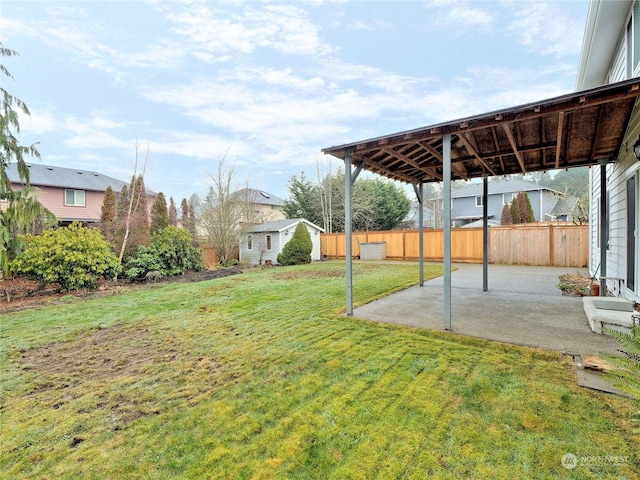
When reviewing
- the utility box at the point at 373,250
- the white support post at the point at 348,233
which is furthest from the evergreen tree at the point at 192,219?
the white support post at the point at 348,233

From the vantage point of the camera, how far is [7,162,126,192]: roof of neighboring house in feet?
54.4

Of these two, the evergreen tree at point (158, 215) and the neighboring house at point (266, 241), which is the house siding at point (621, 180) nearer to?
the neighboring house at point (266, 241)

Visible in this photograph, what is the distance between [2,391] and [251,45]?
1363 cm

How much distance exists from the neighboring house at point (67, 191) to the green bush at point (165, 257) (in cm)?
855

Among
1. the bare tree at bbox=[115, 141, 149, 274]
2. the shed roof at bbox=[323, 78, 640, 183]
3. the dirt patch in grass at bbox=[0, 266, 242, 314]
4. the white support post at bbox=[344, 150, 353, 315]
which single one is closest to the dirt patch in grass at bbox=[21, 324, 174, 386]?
the white support post at bbox=[344, 150, 353, 315]

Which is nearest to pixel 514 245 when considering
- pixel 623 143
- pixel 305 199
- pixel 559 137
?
pixel 623 143

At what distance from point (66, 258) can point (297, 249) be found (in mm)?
9570

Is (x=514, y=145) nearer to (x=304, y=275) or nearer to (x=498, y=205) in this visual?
(x=304, y=275)

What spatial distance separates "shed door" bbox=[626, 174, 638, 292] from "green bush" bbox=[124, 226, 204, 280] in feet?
40.5

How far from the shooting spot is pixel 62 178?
58.9 feet

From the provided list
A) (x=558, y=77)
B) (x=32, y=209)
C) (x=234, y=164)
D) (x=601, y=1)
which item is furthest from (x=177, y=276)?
(x=558, y=77)

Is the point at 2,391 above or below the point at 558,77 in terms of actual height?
below

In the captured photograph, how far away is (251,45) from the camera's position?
40.8ft

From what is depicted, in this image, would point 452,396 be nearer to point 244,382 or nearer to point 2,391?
point 244,382
